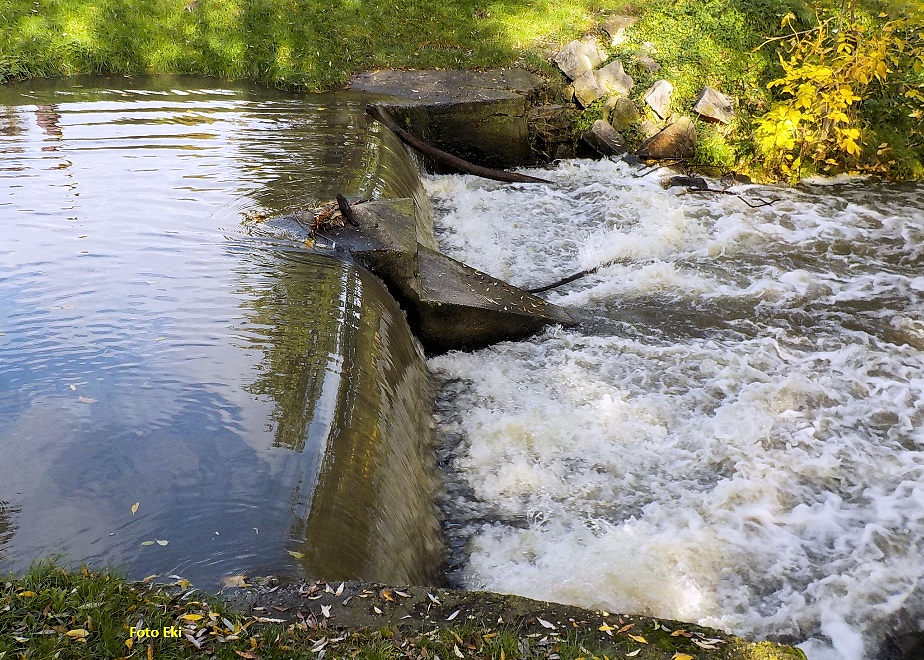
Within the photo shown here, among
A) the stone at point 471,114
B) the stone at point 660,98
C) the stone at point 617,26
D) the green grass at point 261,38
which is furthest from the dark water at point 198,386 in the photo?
the stone at point 617,26

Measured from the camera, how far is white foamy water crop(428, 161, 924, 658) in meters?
4.11

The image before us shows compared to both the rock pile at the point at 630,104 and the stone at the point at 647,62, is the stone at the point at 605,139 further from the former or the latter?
the stone at the point at 647,62

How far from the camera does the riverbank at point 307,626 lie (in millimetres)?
2625

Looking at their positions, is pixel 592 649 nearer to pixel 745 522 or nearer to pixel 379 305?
pixel 745 522

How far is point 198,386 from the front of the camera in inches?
163

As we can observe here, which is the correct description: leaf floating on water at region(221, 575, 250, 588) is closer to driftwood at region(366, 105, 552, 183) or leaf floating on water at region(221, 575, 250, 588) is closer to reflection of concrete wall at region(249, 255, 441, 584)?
reflection of concrete wall at region(249, 255, 441, 584)

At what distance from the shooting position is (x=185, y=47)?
12039mm

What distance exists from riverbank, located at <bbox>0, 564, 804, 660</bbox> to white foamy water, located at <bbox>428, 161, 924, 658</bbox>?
1.07 metres

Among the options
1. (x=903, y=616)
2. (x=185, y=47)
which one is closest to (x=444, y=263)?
(x=903, y=616)

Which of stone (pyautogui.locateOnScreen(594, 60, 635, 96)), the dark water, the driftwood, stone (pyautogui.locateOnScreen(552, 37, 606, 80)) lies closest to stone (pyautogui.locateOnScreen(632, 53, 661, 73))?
stone (pyautogui.locateOnScreen(594, 60, 635, 96))

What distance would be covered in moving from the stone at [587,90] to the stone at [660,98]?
0.78 m

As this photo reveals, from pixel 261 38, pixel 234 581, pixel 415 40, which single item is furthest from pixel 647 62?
pixel 234 581

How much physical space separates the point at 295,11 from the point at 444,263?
8.02 metres

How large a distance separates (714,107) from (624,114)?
1.28 m
